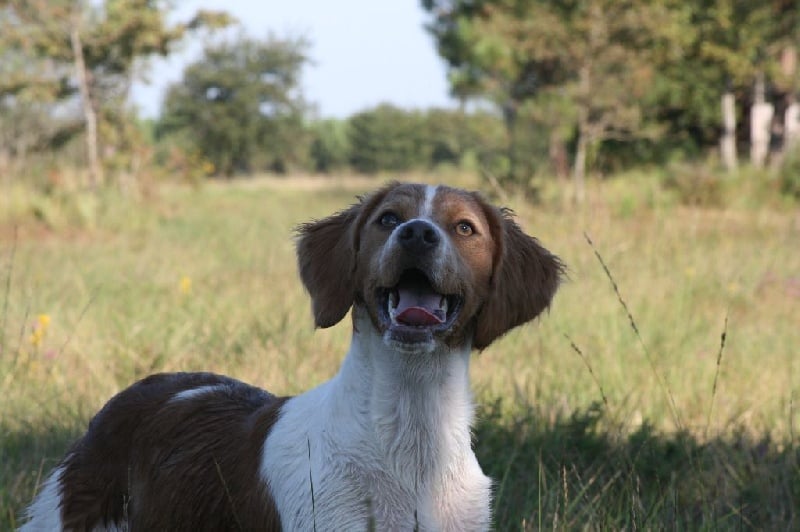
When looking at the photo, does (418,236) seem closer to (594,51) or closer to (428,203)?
(428,203)

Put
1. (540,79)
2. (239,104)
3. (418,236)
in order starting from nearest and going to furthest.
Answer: (418,236), (540,79), (239,104)

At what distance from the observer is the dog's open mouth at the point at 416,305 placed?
8.18ft

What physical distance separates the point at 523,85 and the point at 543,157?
6.27 meters

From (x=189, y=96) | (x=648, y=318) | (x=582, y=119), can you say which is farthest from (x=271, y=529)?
(x=189, y=96)

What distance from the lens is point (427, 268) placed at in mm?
2473

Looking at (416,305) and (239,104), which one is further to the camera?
(239,104)

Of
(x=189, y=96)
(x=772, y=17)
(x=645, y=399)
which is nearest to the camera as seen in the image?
(x=645, y=399)

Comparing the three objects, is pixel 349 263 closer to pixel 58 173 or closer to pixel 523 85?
pixel 58 173

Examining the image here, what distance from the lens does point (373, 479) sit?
2.47 meters

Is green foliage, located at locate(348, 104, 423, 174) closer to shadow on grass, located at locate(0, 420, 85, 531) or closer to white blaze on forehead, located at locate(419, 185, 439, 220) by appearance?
shadow on grass, located at locate(0, 420, 85, 531)

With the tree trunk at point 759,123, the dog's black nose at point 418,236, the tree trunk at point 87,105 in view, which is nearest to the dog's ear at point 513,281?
the dog's black nose at point 418,236

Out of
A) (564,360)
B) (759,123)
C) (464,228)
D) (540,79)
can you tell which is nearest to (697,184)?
(540,79)

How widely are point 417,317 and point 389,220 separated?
34 centimetres

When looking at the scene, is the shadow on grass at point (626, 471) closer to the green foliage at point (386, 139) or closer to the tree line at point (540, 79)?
the tree line at point (540, 79)
